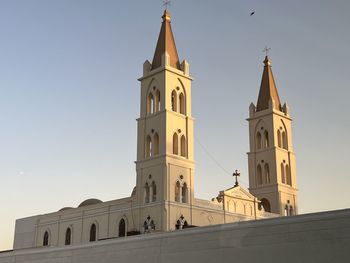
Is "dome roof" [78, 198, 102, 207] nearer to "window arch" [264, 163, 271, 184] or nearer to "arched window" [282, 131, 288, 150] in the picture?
"window arch" [264, 163, 271, 184]

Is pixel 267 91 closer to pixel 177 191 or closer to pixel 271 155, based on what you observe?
pixel 271 155

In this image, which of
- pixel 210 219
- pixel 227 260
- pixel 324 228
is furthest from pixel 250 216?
pixel 324 228

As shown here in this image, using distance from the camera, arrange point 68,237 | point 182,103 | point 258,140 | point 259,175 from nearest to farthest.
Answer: point 182,103 < point 68,237 < point 259,175 < point 258,140

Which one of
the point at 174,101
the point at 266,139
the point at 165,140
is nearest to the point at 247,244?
the point at 165,140

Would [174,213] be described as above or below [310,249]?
Result: above

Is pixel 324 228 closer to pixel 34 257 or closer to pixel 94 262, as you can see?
pixel 94 262

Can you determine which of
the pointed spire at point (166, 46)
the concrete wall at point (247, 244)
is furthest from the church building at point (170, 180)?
the concrete wall at point (247, 244)

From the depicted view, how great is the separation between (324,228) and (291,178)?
34540 mm

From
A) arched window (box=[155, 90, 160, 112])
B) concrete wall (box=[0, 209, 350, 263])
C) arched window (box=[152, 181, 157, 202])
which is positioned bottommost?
concrete wall (box=[0, 209, 350, 263])

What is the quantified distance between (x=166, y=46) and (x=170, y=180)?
12.4 m

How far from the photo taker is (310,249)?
21.4 metres

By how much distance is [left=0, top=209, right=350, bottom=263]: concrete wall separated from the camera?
20.9 m

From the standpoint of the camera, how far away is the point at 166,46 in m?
46.9

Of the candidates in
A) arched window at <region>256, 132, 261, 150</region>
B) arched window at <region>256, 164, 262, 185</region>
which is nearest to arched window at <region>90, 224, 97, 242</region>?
arched window at <region>256, 164, 262, 185</region>
